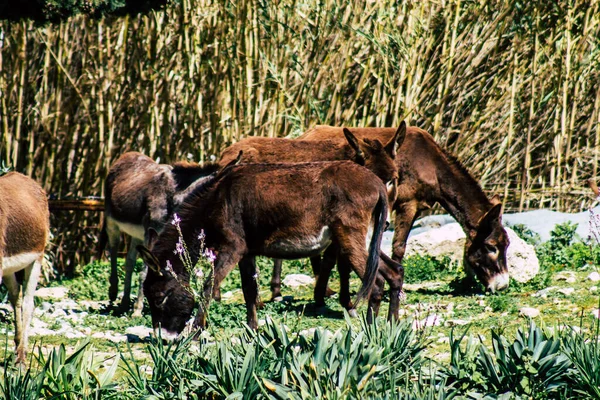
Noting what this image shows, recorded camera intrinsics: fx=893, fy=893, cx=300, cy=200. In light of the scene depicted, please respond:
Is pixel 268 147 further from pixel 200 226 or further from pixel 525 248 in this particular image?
pixel 525 248

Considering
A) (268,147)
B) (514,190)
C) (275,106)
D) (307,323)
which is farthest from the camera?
(514,190)

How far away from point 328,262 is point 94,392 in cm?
406

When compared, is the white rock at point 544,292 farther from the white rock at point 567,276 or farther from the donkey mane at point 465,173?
the donkey mane at point 465,173

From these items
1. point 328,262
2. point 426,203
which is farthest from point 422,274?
point 328,262

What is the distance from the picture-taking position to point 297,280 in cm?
1059

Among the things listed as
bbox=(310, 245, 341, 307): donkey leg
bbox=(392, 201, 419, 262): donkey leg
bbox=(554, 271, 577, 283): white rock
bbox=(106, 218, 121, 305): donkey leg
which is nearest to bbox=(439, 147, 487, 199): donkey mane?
bbox=(392, 201, 419, 262): donkey leg

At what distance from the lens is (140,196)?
364 inches

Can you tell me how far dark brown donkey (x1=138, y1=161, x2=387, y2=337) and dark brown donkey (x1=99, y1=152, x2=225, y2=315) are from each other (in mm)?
1554

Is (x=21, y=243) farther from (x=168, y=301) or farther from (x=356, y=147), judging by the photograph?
(x=356, y=147)

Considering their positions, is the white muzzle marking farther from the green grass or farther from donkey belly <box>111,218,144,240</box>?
donkey belly <box>111,218,144,240</box>

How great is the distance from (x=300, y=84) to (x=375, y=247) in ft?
17.6

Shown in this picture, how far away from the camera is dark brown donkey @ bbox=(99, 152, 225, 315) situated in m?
9.00

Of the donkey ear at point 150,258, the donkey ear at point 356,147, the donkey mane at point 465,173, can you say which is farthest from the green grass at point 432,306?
the donkey ear at point 356,147

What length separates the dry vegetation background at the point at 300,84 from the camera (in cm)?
1197
